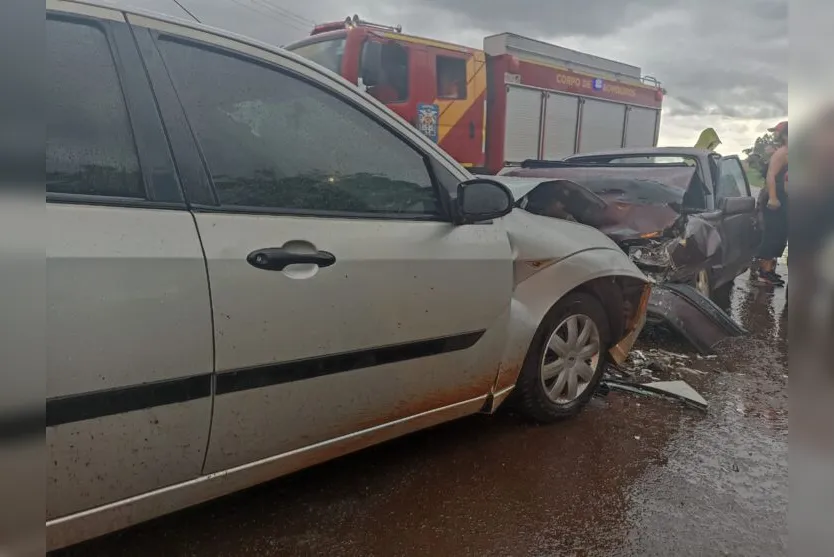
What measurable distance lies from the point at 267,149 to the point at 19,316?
4.05ft

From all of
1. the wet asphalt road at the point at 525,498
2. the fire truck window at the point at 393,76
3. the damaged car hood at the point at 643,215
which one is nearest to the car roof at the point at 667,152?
the damaged car hood at the point at 643,215

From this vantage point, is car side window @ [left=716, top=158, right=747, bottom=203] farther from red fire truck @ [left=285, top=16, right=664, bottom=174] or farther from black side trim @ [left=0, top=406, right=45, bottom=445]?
black side trim @ [left=0, top=406, right=45, bottom=445]

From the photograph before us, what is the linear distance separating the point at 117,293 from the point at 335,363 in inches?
29.4

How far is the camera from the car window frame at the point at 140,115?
1645 mm

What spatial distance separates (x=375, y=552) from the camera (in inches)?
82.5

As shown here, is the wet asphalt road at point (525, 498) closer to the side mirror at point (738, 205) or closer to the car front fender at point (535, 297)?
the car front fender at point (535, 297)

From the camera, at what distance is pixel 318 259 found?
1.93 meters

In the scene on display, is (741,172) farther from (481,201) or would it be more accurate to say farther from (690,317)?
(481,201)

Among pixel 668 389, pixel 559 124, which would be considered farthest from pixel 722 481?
pixel 559 124

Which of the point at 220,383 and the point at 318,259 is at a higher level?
the point at 318,259

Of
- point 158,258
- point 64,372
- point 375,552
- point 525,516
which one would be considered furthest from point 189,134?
point 525,516

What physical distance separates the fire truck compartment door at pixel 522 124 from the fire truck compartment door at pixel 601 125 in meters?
1.53

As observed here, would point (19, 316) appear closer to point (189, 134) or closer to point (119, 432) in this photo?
point (119, 432)

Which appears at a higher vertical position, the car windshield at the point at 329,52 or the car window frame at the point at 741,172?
the car windshield at the point at 329,52
